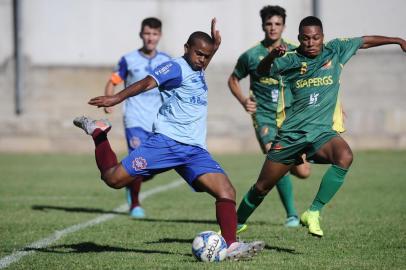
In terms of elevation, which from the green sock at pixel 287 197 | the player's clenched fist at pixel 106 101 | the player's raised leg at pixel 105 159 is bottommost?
the green sock at pixel 287 197

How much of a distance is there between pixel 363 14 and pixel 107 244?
1420 centimetres

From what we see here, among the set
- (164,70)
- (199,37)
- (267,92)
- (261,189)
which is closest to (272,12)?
(267,92)

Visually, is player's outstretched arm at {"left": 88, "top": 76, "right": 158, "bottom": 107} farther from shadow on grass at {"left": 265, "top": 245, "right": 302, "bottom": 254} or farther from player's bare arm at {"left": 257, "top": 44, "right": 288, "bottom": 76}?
shadow on grass at {"left": 265, "top": 245, "right": 302, "bottom": 254}

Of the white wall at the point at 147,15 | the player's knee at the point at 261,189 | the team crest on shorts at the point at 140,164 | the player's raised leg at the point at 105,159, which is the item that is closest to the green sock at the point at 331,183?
Result: the player's knee at the point at 261,189

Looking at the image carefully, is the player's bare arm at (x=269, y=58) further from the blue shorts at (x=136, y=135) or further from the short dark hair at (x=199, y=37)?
the blue shorts at (x=136, y=135)

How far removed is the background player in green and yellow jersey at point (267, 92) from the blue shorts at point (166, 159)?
2.41 m

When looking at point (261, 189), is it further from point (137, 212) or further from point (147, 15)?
point (147, 15)

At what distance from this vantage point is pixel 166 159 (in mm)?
7242

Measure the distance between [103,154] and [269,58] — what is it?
1.70 m

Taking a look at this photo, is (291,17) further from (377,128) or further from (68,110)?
(68,110)

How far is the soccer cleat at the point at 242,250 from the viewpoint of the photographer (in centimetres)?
696

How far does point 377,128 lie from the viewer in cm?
2036

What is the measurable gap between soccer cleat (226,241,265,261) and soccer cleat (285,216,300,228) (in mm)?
2457

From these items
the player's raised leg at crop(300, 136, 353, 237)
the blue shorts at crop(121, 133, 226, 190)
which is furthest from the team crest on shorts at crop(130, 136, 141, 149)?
the player's raised leg at crop(300, 136, 353, 237)
